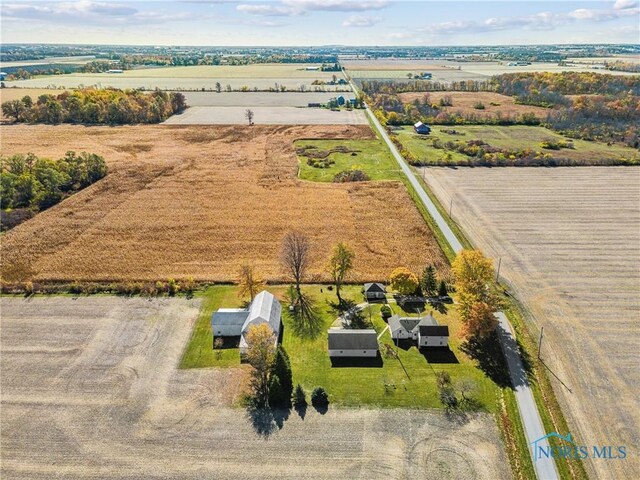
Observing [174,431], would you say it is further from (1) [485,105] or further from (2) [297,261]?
(1) [485,105]

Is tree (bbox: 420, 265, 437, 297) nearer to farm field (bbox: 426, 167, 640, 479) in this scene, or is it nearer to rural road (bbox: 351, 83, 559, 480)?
rural road (bbox: 351, 83, 559, 480)

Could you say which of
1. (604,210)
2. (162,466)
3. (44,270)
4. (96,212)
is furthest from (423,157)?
(162,466)

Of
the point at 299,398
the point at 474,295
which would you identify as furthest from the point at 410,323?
the point at 299,398

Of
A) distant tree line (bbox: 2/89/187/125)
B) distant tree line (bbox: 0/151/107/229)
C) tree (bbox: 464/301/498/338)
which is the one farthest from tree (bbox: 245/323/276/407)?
distant tree line (bbox: 2/89/187/125)

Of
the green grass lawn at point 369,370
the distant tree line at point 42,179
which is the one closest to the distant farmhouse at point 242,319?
the green grass lawn at point 369,370

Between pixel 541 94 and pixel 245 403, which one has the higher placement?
pixel 541 94

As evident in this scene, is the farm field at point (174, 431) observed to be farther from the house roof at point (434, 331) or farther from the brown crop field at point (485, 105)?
Answer: the brown crop field at point (485, 105)

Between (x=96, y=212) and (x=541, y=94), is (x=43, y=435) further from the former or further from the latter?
(x=541, y=94)
